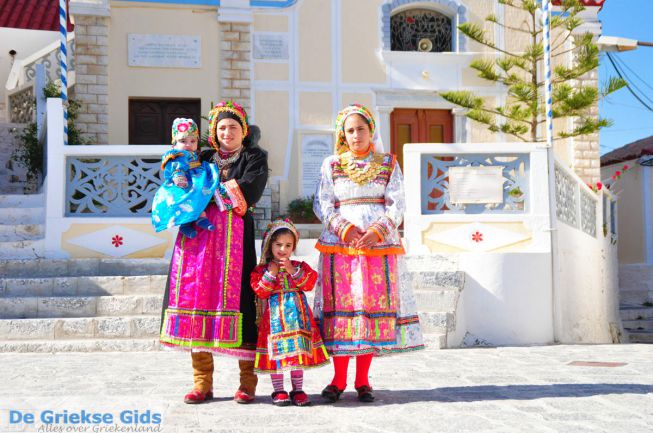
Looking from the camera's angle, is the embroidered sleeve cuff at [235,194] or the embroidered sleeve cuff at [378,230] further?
the embroidered sleeve cuff at [378,230]

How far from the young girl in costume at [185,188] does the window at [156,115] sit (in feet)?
27.8

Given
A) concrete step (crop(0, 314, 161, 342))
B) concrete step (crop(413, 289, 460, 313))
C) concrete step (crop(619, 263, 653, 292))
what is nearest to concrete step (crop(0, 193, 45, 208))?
concrete step (crop(0, 314, 161, 342))

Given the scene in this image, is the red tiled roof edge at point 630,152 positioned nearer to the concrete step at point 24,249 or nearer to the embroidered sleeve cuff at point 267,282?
the concrete step at point 24,249

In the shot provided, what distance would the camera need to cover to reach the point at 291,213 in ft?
38.7

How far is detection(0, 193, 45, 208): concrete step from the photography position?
8.18 meters

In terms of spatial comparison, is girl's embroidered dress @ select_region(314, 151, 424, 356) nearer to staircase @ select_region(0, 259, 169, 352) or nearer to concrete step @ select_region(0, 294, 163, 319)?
staircase @ select_region(0, 259, 169, 352)

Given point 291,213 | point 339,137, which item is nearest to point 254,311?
point 339,137

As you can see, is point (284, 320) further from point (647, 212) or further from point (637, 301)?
point (647, 212)

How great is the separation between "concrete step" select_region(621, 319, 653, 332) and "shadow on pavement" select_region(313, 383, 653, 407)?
8874mm

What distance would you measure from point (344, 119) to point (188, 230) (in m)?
1.04

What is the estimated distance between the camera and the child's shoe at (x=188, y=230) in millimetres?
3756

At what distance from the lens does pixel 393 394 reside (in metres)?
3.97

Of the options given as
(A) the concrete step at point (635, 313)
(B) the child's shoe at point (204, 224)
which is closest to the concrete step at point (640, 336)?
(A) the concrete step at point (635, 313)

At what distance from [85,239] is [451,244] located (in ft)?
11.7
